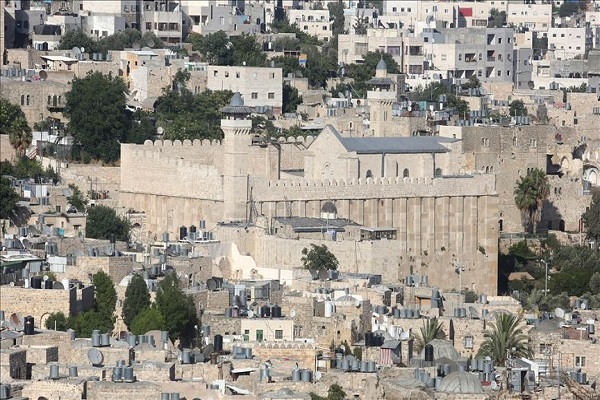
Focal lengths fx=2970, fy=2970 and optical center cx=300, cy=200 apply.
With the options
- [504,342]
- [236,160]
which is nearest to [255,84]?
[236,160]

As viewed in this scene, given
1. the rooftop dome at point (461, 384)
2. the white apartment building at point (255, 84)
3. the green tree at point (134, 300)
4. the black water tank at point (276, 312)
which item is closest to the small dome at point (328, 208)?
the green tree at point (134, 300)

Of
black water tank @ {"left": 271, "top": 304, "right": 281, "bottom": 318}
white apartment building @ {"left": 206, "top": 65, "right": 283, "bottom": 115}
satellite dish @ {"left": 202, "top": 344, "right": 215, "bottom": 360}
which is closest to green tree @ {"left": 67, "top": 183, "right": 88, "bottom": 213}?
white apartment building @ {"left": 206, "top": 65, "right": 283, "bottom": 115}

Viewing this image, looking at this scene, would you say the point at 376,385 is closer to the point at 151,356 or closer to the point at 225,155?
the point at 151,356

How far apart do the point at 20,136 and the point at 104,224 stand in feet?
42.7

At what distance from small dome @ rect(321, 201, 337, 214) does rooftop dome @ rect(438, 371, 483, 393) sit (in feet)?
106

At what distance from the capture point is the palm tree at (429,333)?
202 ft

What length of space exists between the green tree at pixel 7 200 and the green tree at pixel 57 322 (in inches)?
777

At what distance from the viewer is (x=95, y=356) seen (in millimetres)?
54875

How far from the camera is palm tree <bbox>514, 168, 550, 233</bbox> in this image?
94938 millimetres

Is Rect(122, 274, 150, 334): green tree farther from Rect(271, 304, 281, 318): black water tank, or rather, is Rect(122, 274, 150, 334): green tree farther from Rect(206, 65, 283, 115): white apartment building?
Rect(206, 65, 283, 115): white apartment building

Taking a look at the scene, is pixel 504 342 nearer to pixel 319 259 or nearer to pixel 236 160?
pixel 319 259

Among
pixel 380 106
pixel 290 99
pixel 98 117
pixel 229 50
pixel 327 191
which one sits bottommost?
pixel 327 191

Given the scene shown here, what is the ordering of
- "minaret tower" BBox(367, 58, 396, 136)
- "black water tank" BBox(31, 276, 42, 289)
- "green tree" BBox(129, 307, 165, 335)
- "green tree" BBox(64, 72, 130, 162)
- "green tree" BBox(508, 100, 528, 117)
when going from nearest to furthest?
"green tree" BBox(129, 307, 165, 335) → "black water tank" BBox(31, 276, 42, 289) → "green tree" BBox(64, 72, 130, 162) → "minaret tower" BBox(367, 58, 396, 136) → "green tree" BBox(508, 100, 528, 117)

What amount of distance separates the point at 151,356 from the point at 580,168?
49.3m
